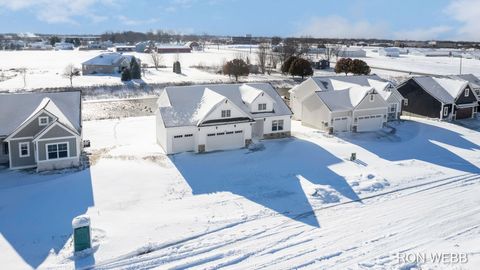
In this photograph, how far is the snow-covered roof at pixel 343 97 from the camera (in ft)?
119

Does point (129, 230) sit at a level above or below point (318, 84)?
below

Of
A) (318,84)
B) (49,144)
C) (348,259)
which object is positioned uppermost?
(318,84)

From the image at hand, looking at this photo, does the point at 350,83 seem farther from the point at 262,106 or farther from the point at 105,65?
the point at 105,65

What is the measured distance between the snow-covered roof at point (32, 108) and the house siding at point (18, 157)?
82cm

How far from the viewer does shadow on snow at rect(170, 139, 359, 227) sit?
71.9ft

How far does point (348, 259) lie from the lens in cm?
1603

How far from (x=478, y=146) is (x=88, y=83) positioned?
174 feet

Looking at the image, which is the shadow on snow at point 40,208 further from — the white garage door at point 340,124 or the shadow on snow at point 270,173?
the white garage door at point 340,124

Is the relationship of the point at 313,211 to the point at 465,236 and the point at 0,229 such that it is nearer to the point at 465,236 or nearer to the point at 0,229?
the point at 465,236

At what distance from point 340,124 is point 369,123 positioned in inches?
113

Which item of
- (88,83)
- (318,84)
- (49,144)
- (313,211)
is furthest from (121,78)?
(313,211)

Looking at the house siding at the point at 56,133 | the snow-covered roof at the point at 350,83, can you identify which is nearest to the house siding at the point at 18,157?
the house siding at the point at 56,133

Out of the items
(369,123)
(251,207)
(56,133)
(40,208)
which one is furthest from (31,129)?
(369,123)

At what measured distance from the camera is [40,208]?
20.2 meters
